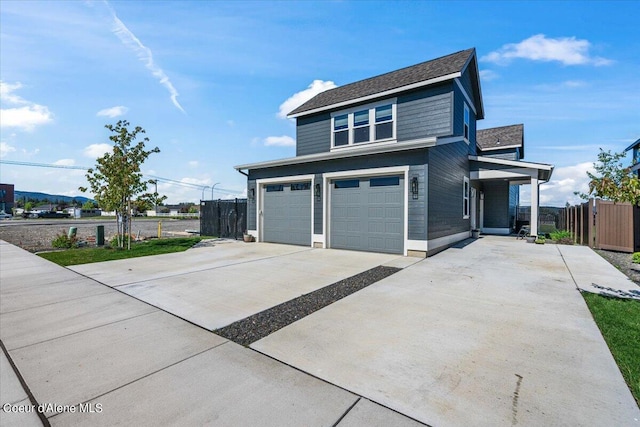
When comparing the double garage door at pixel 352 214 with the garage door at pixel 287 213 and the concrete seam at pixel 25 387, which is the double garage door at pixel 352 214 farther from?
the concrete seam at pixel 25 387

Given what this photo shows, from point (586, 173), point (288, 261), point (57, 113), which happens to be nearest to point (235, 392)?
point (288, 261)

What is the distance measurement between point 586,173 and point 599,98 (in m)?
15.7

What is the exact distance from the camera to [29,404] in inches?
92.4

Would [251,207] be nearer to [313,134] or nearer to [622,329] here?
[313,134]

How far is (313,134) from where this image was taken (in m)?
14.5

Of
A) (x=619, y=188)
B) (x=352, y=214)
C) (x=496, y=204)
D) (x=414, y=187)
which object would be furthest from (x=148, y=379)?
(x=496, y=204)

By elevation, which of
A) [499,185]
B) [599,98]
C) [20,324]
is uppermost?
[599,98]

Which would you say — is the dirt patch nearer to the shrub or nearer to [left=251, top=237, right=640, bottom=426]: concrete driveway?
[left=251, top=237, right=640, bottom=426]: concrete driveway

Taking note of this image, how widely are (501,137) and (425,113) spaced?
11342 mm

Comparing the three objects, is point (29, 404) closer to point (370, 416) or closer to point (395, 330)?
point (370, 416)

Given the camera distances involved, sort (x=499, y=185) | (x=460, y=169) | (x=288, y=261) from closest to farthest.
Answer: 1. (x=288, y=261)
2. (x=460, y=169)
3. (x=499, y=185)

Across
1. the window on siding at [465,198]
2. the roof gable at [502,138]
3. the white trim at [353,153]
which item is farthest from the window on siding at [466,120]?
the roof gable at [502,138]

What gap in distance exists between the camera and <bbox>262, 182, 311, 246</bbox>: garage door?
11523 millimetres

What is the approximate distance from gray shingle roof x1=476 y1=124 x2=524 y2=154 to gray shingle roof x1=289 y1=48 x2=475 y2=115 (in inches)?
327
